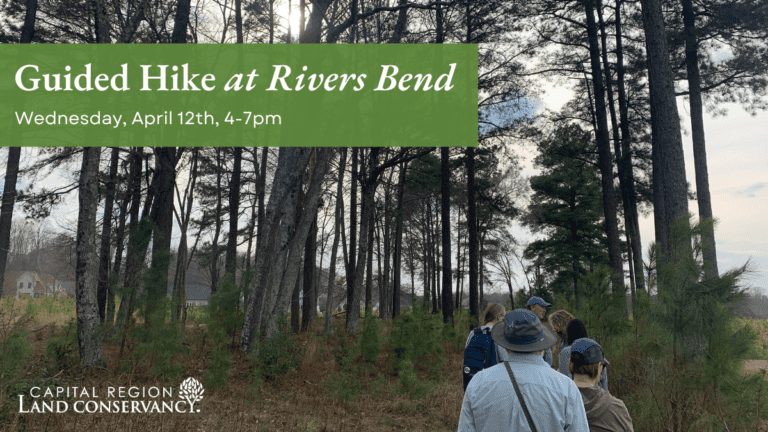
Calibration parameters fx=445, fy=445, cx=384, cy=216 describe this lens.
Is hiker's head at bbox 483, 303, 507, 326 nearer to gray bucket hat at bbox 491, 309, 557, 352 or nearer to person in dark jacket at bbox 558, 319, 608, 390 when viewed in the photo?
person in dark jacket at bbox 558, 319, 608, 390

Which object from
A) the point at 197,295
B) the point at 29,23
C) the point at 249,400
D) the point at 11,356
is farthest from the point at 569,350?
the point at 197,295

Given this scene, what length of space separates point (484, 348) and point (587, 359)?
4.37ft

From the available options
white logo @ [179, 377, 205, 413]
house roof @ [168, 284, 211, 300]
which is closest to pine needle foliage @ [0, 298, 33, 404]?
white logo @ [179, 377, 205, 413]

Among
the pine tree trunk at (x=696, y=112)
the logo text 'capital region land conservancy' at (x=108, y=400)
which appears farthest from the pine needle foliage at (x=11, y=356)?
the pine tree trunk at (x=696, y=112)

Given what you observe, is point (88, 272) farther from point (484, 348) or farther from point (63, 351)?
point (484, 348)

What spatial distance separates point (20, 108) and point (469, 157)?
42.9 feet

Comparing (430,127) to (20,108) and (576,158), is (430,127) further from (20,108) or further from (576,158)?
(20,108)

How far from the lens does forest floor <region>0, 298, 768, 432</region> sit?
4.80m

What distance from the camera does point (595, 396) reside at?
2.51 meters

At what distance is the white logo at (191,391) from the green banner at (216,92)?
13.1 feet

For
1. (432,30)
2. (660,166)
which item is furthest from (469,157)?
(660,166)

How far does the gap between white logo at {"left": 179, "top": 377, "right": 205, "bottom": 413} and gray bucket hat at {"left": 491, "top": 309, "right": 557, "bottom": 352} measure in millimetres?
4760

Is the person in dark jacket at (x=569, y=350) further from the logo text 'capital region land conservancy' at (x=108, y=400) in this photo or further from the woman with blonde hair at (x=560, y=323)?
the logo text 'capital region land conservancy' at (x=108, y=400)

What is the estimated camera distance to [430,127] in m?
13.8
